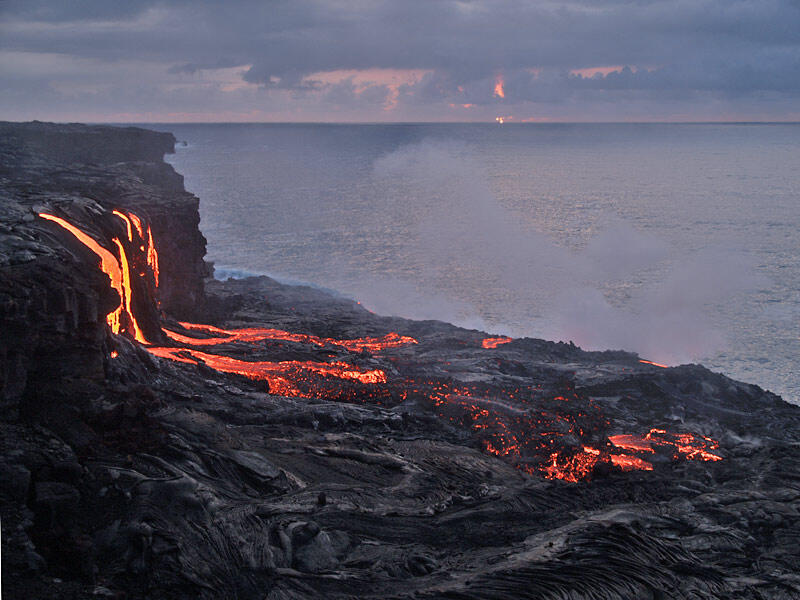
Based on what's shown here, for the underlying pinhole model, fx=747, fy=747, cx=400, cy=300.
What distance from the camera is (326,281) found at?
64375mm

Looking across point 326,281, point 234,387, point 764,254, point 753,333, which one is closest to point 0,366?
point 234,387

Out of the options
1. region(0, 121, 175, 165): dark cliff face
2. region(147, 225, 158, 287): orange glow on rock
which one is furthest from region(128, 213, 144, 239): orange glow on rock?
region(0, 121, 175, 165): dark cliff face

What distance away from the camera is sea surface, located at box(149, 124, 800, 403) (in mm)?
50250

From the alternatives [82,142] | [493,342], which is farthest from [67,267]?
[82,142]

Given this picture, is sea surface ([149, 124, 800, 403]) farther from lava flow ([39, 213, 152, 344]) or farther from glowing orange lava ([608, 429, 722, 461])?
lava flow ([39, 213, 152, 344])

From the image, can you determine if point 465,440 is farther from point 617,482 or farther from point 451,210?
point 451,210

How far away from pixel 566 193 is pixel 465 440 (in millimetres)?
112829

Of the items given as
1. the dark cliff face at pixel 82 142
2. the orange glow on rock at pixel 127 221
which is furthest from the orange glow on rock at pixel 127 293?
the dark cliff face at pixel 82 142

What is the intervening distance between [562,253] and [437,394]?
2234 inches

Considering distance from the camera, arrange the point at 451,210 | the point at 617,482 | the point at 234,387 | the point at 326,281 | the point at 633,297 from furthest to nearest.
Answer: the point at 451,210 → the point at 326,281 → the point at 633,297 → the point at 234,387 → the point at 617,482

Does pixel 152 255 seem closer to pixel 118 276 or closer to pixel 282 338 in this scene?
pixel 282 338

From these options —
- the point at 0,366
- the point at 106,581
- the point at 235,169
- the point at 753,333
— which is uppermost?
the point at 235,169

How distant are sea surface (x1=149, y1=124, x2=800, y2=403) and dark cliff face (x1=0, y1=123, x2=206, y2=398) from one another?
76.9 feet

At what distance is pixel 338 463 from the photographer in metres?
18.2
